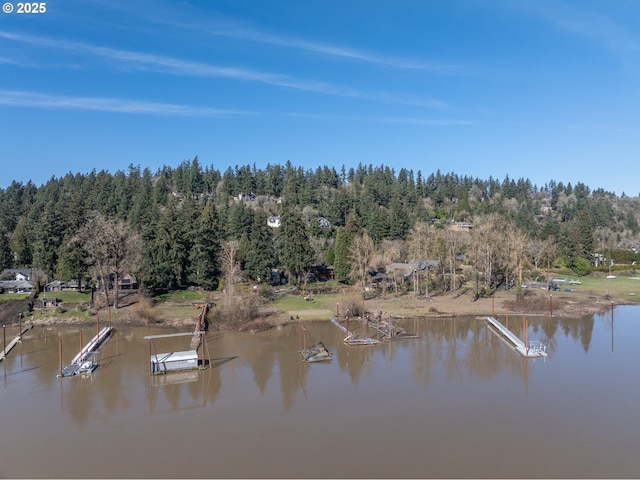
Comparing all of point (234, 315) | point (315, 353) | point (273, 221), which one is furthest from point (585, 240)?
point (315, 353)

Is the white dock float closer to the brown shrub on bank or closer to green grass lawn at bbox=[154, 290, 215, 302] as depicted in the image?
the brown shrub on bank

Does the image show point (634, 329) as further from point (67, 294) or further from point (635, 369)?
point (67, 294)

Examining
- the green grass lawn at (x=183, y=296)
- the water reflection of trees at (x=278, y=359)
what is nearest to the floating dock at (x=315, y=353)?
the water reflection of trees at (x=278, y=359)

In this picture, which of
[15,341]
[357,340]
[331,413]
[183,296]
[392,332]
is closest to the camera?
[331,413]

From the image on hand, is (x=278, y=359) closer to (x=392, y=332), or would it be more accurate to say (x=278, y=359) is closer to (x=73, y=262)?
(x=392, y=332)

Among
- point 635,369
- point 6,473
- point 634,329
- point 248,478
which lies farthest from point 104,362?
point 634,329

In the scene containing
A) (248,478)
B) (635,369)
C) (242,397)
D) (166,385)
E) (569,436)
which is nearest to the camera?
(248,478)
